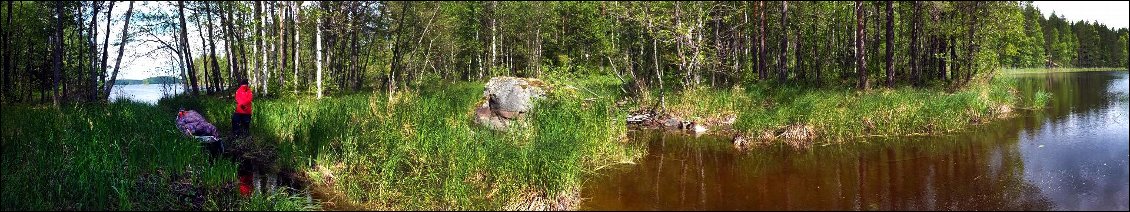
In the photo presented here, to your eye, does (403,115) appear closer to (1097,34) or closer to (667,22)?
(667,22)

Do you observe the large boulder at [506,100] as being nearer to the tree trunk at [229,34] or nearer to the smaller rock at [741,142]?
the smaller rock at [741,142]

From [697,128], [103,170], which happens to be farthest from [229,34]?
[697,128]

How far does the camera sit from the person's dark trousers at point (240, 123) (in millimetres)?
10922

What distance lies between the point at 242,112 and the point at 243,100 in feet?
1.01

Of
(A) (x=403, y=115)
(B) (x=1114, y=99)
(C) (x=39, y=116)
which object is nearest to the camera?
(C) (x=39, y=116)

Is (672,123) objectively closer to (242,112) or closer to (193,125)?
(242,112)

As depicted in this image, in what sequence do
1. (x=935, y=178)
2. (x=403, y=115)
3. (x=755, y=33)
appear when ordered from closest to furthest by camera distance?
(x=935, y=178), (x=403, y=115), (x=755, y=33)

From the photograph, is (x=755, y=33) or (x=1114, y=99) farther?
(x=755, y=33)

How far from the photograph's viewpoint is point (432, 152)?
7.94 m

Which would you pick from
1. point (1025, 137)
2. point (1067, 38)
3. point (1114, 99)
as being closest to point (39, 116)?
point (1025, 137)

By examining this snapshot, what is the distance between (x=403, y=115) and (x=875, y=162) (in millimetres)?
8260

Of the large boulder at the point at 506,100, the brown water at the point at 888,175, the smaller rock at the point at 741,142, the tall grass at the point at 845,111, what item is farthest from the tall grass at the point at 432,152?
the tall grass at the point at 845,111

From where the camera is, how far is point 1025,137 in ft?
38.9

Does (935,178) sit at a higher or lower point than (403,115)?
lower
